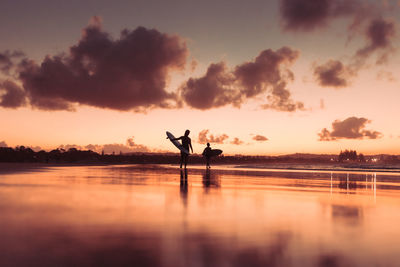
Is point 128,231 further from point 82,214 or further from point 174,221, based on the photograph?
point 82,214

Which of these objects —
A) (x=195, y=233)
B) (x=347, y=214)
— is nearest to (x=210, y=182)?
(x=347, y=214)

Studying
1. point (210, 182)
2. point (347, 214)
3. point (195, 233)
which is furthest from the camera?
point (210, 182)

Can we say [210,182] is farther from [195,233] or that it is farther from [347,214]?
[195,233]

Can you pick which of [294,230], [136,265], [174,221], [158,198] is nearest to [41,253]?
[136,265]

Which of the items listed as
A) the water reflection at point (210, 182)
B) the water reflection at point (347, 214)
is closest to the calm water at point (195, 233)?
the water reflection at point (347, 214)

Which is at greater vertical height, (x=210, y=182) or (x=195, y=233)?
(x=195, y=233)

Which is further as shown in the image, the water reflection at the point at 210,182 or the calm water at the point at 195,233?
the water reflection at the point at 210,182

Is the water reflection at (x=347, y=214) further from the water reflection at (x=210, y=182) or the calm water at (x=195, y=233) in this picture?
the water reflection at (x=210, y=182)

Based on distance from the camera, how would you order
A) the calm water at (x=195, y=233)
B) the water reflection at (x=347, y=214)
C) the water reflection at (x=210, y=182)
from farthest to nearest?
the water reflection at (x=210, y=182) < the water reflection at (x=347, y=214) < the calm water at (x=195, y=233)

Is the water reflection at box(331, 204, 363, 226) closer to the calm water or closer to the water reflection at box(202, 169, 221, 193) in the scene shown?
the calm water

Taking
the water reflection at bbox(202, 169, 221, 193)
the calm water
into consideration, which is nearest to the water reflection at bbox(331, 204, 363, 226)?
the calm water

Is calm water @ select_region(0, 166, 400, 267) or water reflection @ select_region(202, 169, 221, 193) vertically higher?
calm water @ select_region(0, 166, 400, 267)

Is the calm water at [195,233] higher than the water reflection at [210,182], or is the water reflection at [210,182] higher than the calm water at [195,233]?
the calm water at [195,233]

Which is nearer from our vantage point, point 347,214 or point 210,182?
point 347,214
